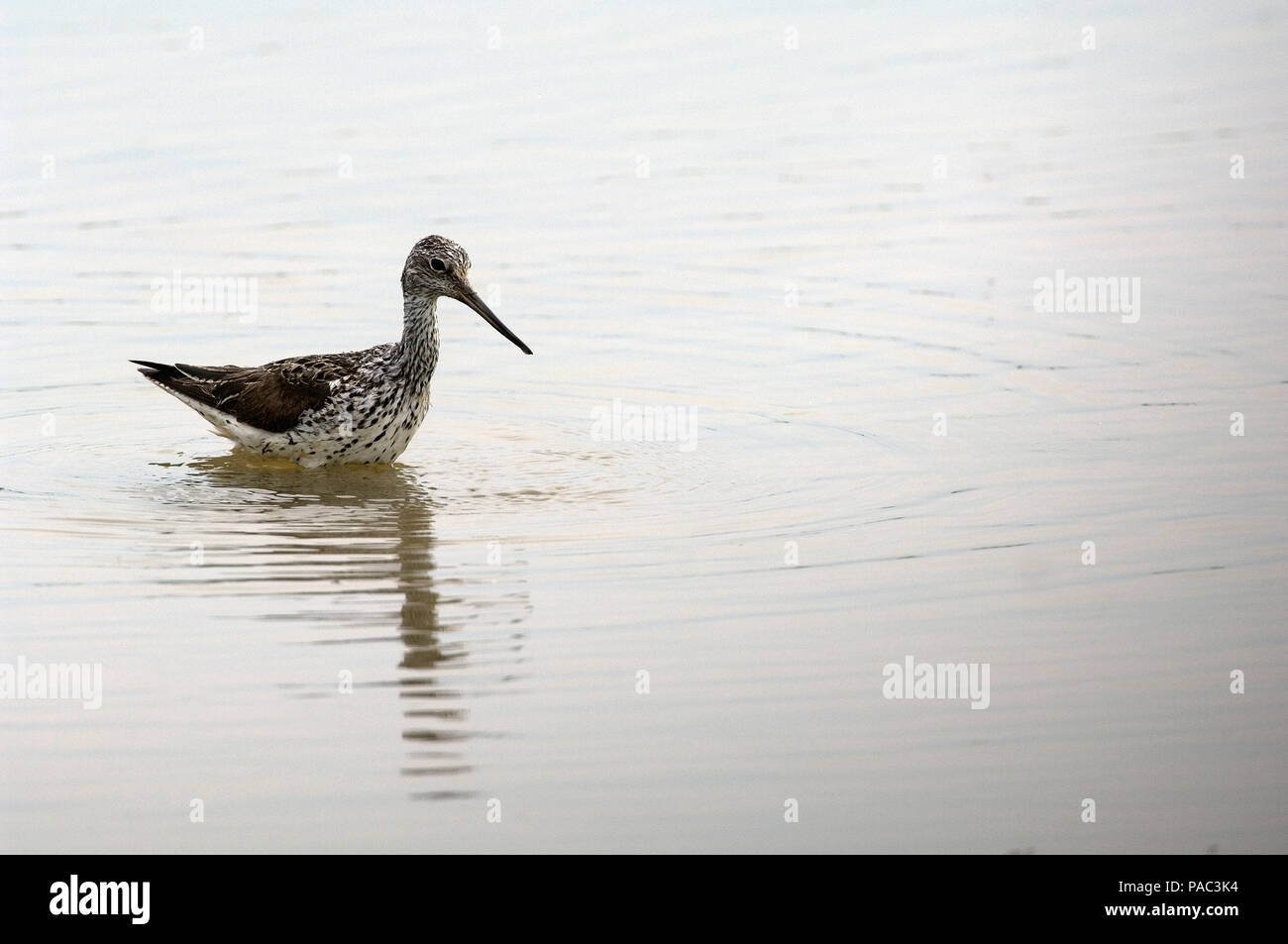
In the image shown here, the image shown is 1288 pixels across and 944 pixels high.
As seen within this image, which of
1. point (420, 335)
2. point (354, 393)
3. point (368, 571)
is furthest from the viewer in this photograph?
point (420, 335)

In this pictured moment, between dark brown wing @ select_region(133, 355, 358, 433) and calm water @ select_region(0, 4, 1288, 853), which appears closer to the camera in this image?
calm water @ select_region(0, 4, 1288, 853)

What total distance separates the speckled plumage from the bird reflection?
23cm

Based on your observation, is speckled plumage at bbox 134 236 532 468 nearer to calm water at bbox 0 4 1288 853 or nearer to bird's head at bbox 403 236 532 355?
bird's head at bbox 403 236 532 355

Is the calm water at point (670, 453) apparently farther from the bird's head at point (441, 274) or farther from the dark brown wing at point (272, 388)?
the bird's head at point (441, 274)

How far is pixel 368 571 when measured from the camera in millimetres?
10219

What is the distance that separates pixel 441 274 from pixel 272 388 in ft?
4.32

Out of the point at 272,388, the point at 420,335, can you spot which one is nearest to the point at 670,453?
the point at 420,335

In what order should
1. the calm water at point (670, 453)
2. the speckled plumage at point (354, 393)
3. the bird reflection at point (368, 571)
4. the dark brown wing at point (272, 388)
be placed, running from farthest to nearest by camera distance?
1. the dark brown wing at point (272, 388)
2. the speckled plumage at point (354, 393)
3. the bird reflection at point (368, 571)
4. the calm water at point (670, 453)

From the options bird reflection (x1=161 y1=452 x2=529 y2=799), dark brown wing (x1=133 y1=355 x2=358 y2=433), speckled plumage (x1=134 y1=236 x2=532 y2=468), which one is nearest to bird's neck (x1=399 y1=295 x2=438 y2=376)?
speckled plumage (x1=134 y1=236 x2=532 y2=468)

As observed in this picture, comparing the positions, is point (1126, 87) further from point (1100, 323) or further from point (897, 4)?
point (1100, 323)

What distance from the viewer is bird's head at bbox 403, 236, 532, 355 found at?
41.6 feet

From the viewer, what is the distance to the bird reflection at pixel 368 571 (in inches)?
329

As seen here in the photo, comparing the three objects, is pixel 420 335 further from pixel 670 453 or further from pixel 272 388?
pixel 670 453

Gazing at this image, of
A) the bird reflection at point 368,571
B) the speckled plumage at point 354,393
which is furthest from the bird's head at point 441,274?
the bird reflection at point 368,571
